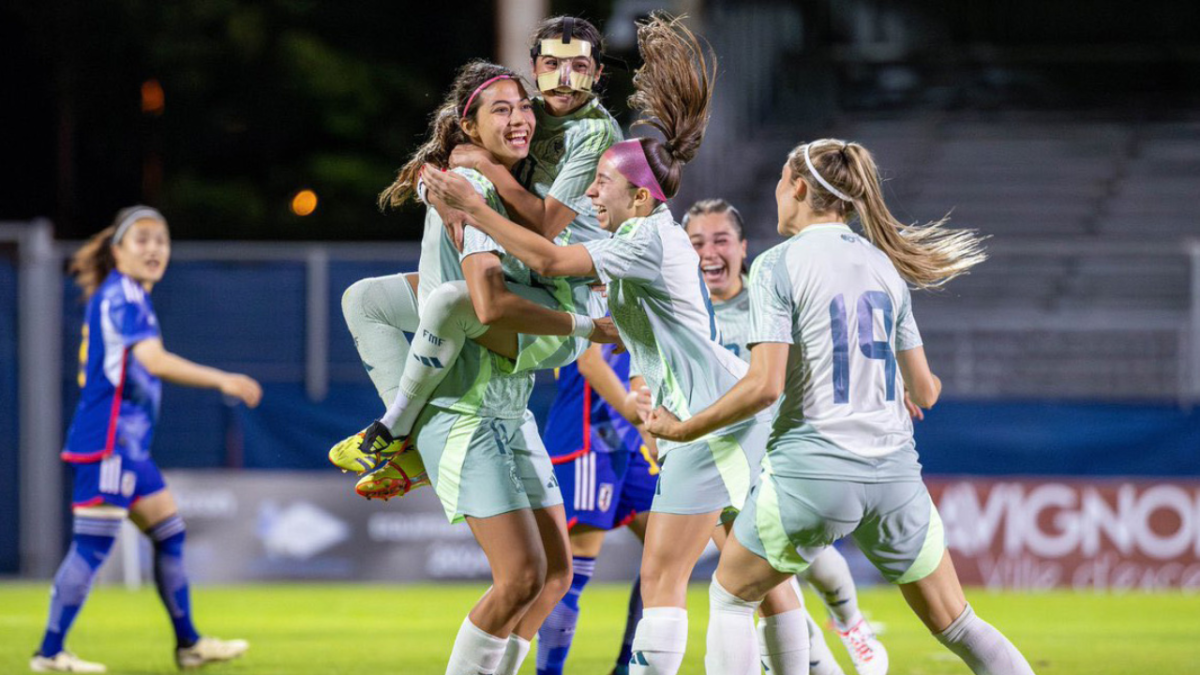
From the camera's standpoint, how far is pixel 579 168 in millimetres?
6258

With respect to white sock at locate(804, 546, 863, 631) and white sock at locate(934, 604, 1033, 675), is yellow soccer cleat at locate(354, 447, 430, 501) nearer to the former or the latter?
white sock at locate(804, 546, 863, 631)

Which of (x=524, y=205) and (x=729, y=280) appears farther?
(x=729, y=280)

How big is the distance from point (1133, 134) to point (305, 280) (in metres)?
11.8

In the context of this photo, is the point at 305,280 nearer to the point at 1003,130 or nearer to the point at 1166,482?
the point at 1166,482

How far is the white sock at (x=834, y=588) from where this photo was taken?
730cm

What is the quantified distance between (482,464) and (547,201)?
982 mm

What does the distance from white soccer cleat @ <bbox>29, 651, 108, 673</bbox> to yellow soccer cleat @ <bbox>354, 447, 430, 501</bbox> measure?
301 cm

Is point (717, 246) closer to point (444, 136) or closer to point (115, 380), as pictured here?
point (444, 136)

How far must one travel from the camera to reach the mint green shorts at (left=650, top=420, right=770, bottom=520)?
594 cm

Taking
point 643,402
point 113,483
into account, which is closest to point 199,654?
point 113,483

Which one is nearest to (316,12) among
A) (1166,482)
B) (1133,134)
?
(1133,134)

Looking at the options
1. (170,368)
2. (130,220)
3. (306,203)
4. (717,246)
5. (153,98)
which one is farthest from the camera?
(306,203)

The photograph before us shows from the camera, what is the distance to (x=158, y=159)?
81.9 feet

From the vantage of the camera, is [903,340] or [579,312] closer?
[903,340]
